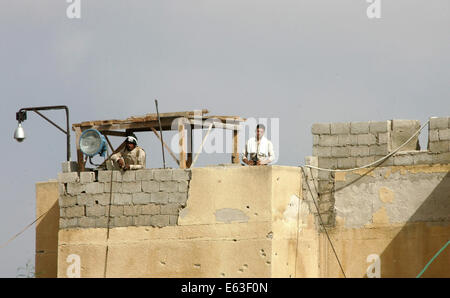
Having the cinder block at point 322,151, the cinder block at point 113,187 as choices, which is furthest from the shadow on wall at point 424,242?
the cinder block at point 113,187

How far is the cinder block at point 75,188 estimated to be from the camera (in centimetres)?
2380

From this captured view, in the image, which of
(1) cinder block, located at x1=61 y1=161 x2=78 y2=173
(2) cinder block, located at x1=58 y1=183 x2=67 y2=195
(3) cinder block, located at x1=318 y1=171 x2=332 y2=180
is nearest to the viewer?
(3) cinder block, located at x1=318 y1=171 x2=332 y2=180

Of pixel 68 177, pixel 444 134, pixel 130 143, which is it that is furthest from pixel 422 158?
pixel 68 177

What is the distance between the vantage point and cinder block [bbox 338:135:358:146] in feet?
76.6

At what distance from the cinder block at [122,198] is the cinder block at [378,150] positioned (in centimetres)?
462

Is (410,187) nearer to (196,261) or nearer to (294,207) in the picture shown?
(294,207)

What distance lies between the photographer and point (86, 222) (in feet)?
77.4

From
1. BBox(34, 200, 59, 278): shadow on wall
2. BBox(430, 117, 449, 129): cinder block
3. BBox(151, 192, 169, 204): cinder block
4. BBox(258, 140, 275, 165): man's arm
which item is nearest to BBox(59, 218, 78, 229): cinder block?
BBox(151, 192, 169, 204): cinder block

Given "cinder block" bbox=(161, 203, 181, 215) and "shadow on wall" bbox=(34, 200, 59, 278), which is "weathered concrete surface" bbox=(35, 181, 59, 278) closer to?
"shadow on wall" bbox=(34, 200, 59, 278)

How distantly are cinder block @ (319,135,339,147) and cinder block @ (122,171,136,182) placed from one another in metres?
3.61

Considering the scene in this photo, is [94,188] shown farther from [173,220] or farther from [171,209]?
[173,220]

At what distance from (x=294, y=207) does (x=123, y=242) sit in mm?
3307

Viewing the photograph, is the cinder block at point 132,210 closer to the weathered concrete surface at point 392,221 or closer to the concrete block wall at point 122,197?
the concrete block wall at point 122,197
